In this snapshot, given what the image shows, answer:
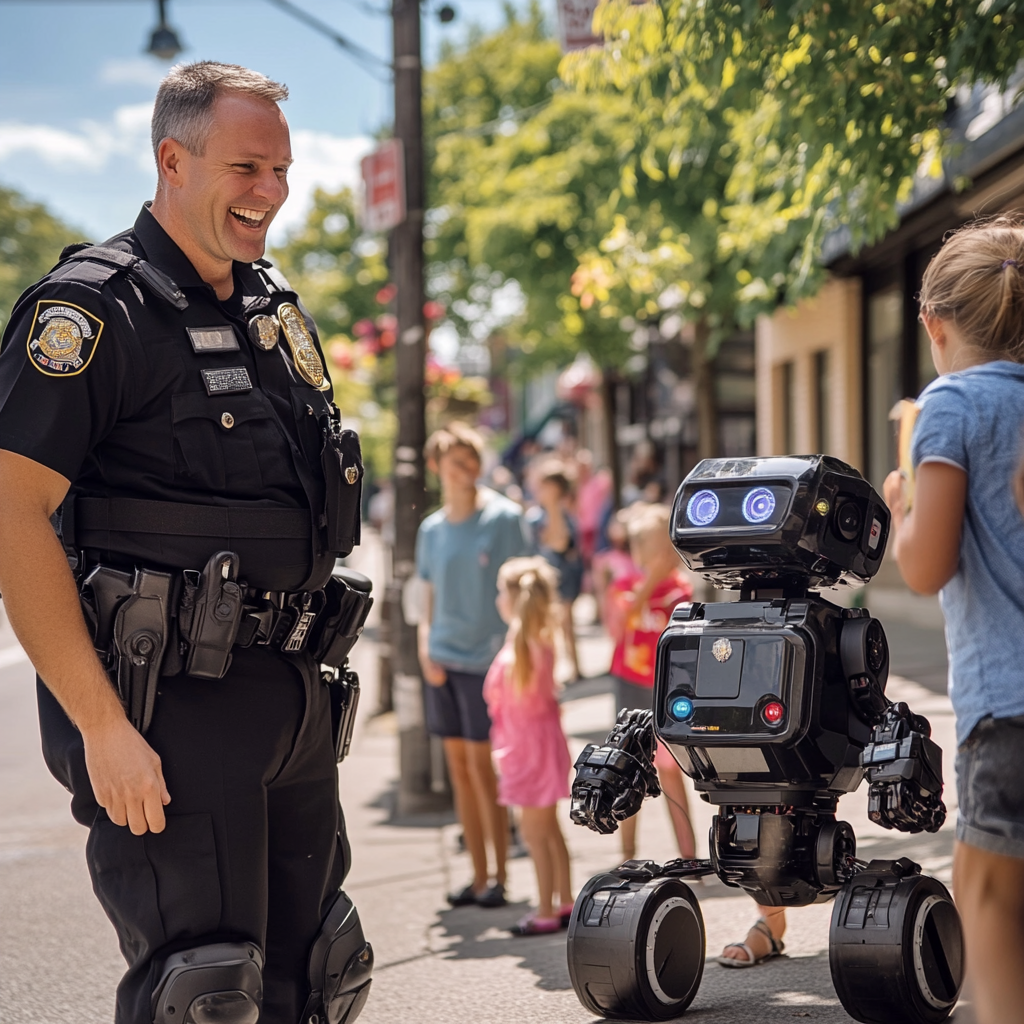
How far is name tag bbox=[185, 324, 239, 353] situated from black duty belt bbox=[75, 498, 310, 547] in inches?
12.0

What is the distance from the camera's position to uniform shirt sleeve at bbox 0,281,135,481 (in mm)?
2492

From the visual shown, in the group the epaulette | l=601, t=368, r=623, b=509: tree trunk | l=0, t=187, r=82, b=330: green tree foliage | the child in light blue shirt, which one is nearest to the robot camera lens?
the child in light blue shirt

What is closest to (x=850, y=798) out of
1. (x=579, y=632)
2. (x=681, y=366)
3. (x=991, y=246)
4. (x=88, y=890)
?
(x=88, y=890)

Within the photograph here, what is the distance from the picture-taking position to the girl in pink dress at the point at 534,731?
552cm

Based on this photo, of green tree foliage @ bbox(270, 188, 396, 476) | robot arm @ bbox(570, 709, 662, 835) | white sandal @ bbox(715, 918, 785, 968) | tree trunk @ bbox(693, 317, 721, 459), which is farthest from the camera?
green tree foliage @ bbox(270, 188, 396, 476)

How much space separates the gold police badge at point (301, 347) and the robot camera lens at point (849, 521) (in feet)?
4.01

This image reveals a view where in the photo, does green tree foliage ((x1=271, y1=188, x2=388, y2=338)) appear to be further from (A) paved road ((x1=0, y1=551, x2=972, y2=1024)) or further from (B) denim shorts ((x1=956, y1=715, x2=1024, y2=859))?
(B) denim shorts ((x1=956, y1=715, x2=1024, y2=859))

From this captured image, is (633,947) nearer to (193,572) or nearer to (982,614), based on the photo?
(982,614)

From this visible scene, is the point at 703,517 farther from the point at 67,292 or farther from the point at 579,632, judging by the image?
the point at 579,632

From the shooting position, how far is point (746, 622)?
3.31m

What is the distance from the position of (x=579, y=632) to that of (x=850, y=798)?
10620 millimetres

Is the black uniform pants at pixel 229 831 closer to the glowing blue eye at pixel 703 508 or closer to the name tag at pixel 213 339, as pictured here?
the name tag at pixel 213 339

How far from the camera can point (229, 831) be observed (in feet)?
8.63

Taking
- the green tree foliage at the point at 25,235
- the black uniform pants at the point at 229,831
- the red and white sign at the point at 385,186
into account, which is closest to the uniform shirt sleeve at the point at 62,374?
the black uniform pants at the point at 229,831
